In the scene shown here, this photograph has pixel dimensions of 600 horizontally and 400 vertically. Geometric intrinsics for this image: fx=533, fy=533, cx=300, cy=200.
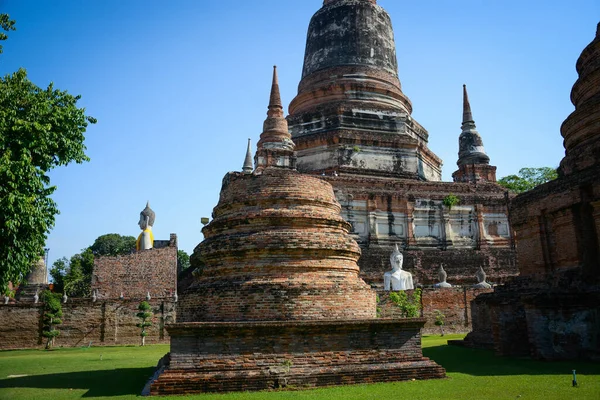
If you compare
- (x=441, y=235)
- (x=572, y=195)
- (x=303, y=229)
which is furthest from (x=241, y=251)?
(x=441, y=235)

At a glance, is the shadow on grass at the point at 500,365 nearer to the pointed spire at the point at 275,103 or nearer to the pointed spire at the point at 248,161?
the pointed spire at the point at 275,103

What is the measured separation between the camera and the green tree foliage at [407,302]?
2000 centimetres

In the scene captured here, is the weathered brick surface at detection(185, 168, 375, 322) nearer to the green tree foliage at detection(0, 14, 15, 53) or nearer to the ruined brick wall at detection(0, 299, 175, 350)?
the green tree foliage at detection(0, 14, 15, 53)

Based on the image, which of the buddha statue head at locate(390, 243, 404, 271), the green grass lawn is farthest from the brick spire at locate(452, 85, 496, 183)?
the green grass lawn

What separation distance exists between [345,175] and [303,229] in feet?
54.8

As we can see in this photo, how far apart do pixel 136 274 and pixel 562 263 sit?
21.9 metres

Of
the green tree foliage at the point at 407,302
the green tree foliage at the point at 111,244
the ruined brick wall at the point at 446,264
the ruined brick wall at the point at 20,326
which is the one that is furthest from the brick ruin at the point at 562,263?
the green tree foliage at the point at 111,244

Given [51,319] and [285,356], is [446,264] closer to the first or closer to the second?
[51,319]

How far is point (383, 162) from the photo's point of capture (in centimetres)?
2844

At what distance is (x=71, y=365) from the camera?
45.0ft

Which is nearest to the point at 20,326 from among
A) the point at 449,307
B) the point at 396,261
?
the point at 396,261

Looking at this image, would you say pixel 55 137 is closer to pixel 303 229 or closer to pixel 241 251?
pixel 241 251

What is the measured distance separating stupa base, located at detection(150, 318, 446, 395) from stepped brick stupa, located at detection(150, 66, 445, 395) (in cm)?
2

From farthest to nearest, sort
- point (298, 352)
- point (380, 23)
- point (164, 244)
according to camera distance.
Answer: point (164, 244) → point (380, 23) → point (298, 352)
